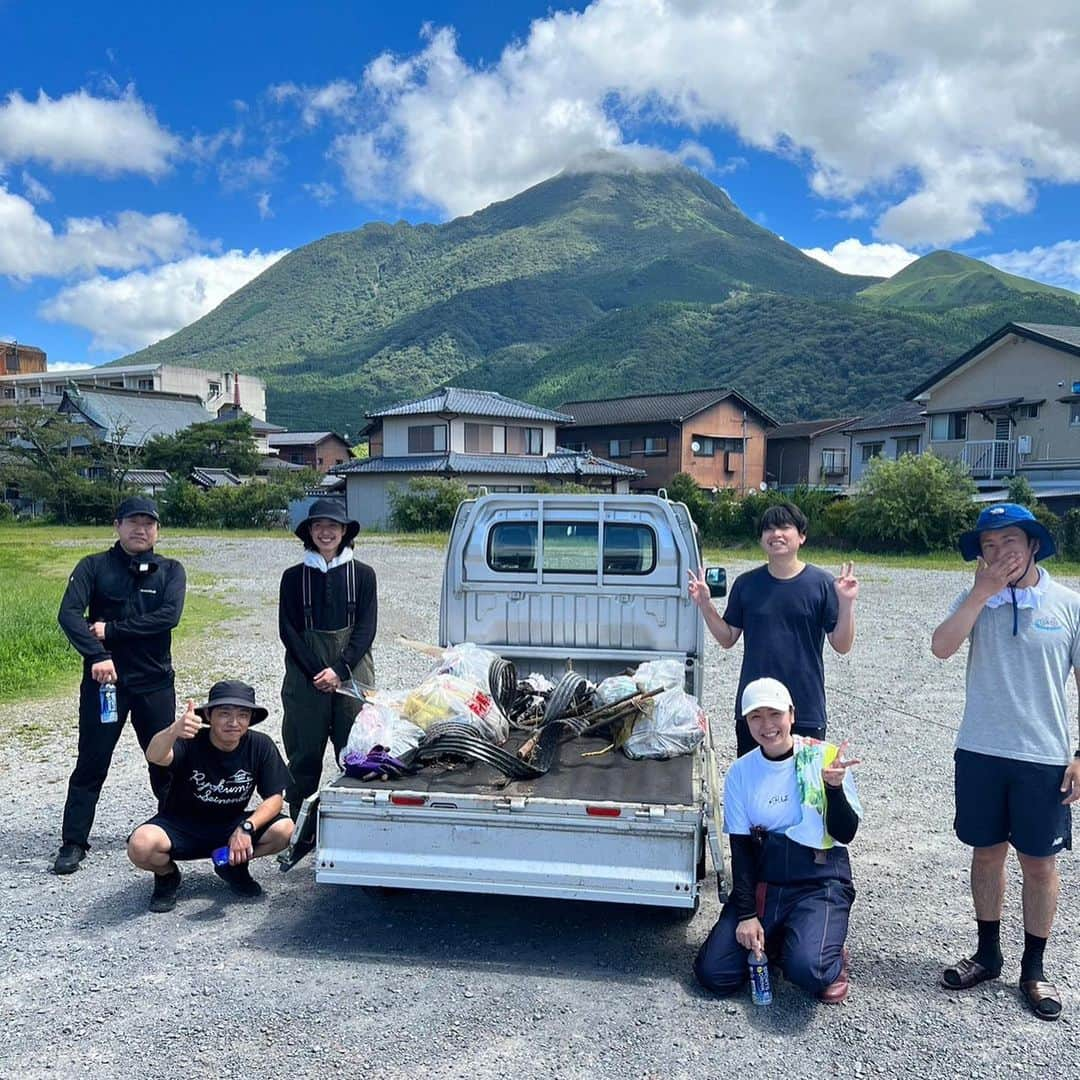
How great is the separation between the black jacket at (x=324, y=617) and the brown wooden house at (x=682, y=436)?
1818 inches

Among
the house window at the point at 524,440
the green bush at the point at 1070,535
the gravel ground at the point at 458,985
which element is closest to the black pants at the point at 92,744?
the gravel ground at the point at 458,985

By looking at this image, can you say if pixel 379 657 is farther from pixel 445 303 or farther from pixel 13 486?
pixel 445 303

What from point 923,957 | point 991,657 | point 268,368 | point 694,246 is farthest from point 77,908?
point 694,246

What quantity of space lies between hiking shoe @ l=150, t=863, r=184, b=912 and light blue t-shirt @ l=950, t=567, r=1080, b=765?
3.59 m

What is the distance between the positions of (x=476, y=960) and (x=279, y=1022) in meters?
0.84

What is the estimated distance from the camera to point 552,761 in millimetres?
4199

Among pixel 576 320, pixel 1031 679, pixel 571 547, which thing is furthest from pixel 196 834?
pixel 576 320

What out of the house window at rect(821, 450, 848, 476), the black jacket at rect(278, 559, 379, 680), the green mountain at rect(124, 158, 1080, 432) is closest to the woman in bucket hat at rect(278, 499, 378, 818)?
the black jacket at rect(278, 559, 379, 680)

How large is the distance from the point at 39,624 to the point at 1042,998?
36.4ft

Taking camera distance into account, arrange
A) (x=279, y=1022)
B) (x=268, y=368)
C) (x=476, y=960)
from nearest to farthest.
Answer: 1. (x=279, y=1022)
2. (x=476, y=960)
3. (x=268, y=368)

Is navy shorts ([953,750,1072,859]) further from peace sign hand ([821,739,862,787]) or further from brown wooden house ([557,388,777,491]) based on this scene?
brown wooden house ([557,388,777,491])

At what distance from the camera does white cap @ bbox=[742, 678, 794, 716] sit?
3473 mm

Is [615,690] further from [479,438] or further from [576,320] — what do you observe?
[576,320]

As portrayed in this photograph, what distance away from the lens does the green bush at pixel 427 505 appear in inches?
1441
